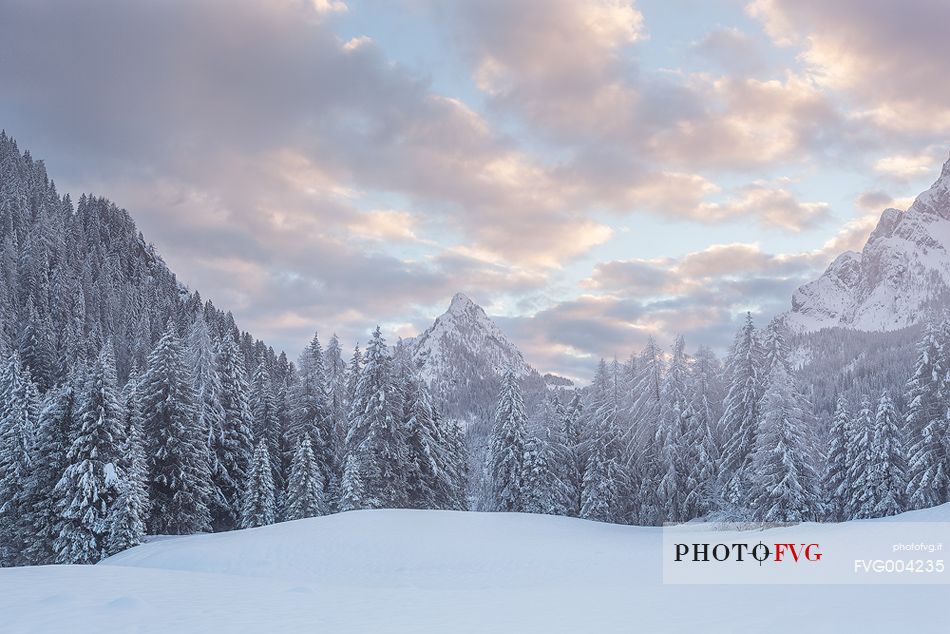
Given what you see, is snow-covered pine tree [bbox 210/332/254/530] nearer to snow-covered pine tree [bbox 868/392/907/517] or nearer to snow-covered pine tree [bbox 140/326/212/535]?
snow-covered pine tree [bbox 140/326/212/535]

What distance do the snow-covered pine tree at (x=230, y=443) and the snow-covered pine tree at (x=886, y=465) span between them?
41522mm

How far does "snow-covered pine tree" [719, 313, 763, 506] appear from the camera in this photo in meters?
36.8

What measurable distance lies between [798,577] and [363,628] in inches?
447

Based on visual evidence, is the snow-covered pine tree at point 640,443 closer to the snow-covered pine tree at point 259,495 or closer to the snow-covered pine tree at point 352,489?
the snow-covered pine tree at point 352,489

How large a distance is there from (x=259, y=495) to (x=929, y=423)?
1623 inches

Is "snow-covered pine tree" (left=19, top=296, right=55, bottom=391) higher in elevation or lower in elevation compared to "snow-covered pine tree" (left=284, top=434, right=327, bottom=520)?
higher

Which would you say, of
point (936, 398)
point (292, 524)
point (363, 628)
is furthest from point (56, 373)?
point (936, 398)

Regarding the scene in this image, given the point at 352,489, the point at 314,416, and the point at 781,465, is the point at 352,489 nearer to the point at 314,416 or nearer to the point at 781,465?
the point at 314,416

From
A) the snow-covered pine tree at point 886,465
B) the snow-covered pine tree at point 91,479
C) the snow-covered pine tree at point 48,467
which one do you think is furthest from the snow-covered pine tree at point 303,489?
the snow-covered pine tree at point 886,465

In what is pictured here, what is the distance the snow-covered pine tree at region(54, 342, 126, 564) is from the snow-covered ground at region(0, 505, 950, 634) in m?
10.4

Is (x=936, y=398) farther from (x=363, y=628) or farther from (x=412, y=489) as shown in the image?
(x=363, y=628)

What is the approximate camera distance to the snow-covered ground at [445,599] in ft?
36.8

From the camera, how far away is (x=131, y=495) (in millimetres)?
32531

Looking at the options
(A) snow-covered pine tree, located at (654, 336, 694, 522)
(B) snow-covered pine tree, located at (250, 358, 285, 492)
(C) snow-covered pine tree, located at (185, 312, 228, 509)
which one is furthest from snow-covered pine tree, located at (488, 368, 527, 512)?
(C) snow-covered pine tree, located at (185, 312, 228, 509)
